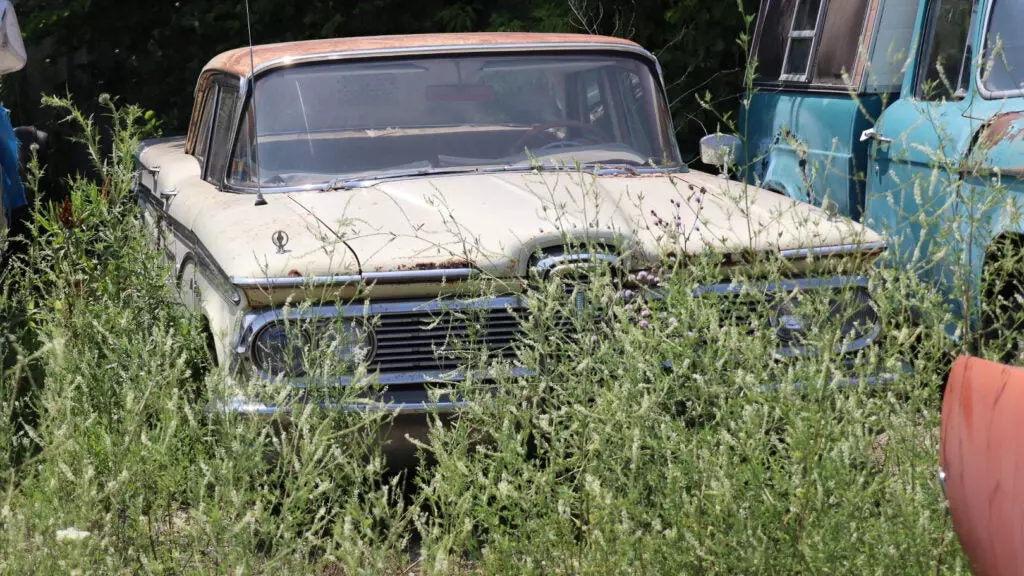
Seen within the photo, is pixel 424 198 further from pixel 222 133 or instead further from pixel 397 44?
pixel 222 133

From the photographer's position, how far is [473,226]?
4359 millimetres

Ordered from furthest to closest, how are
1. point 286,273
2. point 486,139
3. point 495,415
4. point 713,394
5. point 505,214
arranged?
1. point 486,139
2. point 505,214
3. point 286,273
4. point 495,415
5. point 713,394

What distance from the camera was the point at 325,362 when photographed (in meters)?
3.37

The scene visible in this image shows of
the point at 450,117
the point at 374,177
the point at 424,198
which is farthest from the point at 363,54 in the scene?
the point at 424,198

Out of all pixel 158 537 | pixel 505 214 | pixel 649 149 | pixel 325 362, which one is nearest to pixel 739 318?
pixel 505 214

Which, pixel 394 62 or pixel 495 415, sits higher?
pixel 394 62

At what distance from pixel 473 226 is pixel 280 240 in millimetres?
624

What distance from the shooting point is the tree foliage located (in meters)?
10.6

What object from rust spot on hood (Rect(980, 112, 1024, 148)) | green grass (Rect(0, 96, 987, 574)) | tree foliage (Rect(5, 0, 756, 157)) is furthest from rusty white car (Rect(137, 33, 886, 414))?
tree foliage (Rect(5, 0, 756, 157))

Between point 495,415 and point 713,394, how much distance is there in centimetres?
59

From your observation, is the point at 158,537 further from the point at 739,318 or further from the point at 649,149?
the point at 649,149

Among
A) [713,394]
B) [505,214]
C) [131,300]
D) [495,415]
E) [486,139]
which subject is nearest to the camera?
[713,394]

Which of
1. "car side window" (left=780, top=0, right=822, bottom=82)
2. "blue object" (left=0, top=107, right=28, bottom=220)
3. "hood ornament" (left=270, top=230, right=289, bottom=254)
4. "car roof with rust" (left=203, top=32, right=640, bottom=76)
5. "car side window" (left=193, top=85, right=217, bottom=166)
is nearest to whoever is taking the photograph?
"hood ornament" (left=270, top=230, right=289, bottom=254)

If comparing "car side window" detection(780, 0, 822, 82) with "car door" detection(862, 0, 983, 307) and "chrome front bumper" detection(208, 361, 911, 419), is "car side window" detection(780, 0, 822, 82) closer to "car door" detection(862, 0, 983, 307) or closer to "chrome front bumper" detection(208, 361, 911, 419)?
"car door" detection(862, 0, 983, 307)
